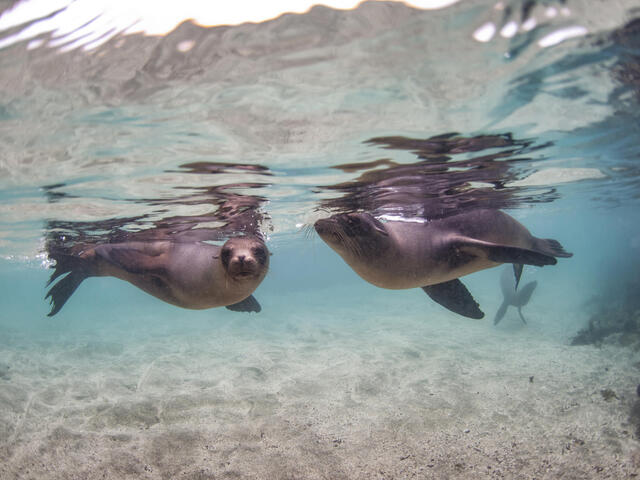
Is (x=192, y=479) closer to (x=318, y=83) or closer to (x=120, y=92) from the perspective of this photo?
(x=120, y=92)

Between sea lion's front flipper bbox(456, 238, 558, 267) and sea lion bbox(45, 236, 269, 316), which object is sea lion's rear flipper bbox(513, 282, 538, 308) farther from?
sea lion bbox(45, 236, 269, 316)

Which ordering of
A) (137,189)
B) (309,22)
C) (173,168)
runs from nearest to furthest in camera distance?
(309,22)
(173,168)
(137,189)

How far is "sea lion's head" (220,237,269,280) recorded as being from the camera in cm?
412

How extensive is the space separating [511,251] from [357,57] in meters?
2.64

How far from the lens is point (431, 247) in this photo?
15.3 ft

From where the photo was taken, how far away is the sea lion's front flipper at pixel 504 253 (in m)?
3.81

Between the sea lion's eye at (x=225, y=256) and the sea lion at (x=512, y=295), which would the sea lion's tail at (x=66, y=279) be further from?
the sea lion at (x=512, y=295)

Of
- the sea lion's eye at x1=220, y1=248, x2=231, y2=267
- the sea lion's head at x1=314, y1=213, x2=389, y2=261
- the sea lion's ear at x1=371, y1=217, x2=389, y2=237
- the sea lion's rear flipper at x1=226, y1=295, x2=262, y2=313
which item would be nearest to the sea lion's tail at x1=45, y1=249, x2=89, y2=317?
the sea lion's rear flipper at x1=226, y1=295, x2=262, y2=313

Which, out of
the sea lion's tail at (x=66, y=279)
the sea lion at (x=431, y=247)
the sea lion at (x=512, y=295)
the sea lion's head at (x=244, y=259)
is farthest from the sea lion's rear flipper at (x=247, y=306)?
the sea lion at (x=512, y=295)

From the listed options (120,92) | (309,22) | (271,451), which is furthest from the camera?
(271,451)

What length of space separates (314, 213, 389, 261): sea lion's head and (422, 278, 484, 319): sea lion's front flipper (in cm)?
182

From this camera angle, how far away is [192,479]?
4.43m

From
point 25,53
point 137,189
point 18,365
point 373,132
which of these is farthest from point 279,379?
point 18,365

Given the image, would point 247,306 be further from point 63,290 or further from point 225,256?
point 63,290
